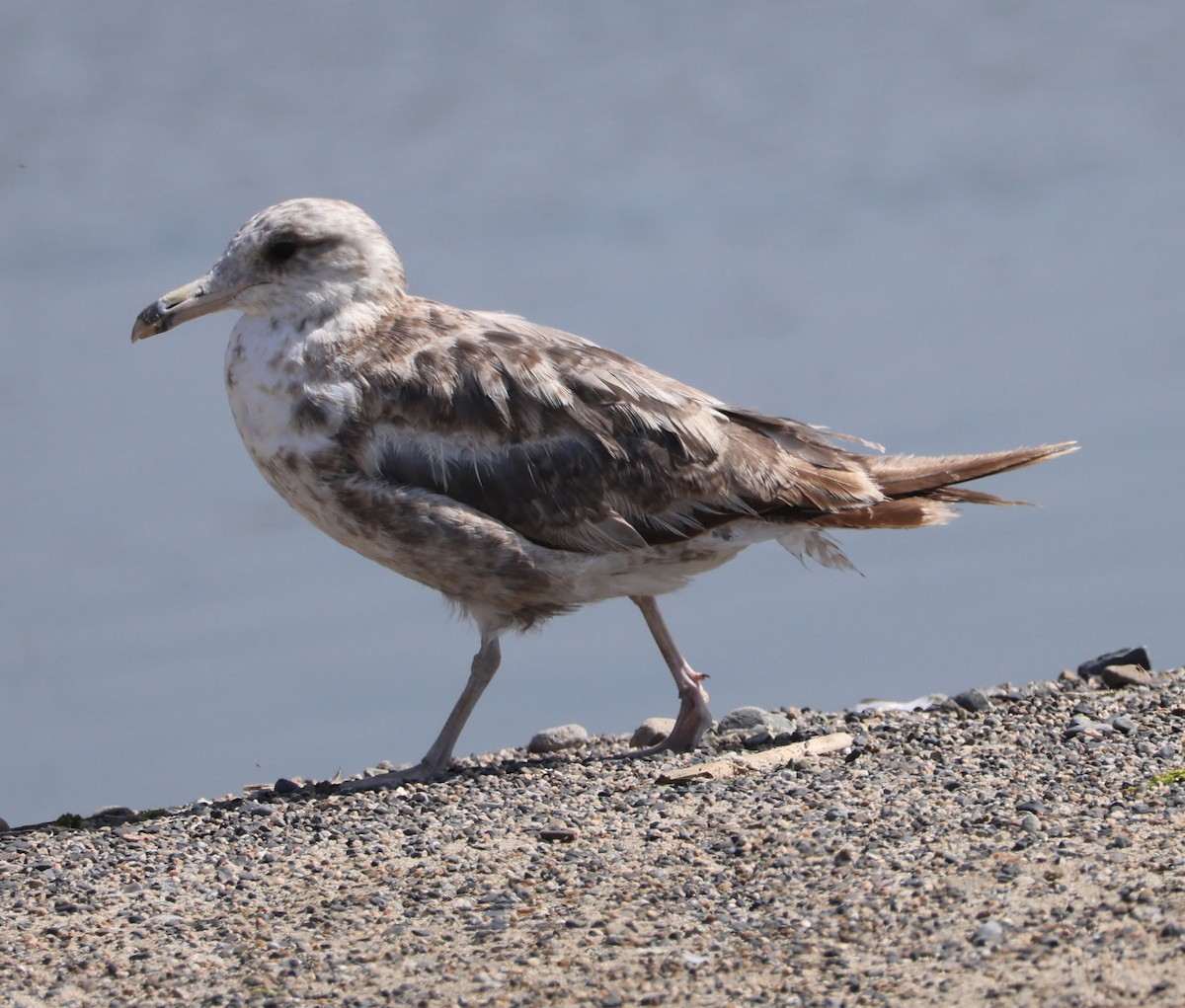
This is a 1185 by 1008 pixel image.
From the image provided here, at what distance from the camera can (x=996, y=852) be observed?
6.35 metres

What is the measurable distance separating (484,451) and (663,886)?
9.81 feet

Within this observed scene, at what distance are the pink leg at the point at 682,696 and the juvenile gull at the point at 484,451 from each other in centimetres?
3

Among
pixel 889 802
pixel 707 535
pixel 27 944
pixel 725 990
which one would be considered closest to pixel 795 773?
pixel 889 802

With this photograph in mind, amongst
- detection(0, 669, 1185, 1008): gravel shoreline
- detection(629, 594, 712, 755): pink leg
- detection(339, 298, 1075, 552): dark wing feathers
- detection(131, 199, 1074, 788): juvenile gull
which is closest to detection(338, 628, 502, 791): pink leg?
detection(131, 199, 1074, 788): juvenile gull

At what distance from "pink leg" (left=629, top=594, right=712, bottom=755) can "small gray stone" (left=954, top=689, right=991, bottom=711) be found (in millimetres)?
1585

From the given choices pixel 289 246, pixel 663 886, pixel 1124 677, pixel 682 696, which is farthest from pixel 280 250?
pixel 1124 677

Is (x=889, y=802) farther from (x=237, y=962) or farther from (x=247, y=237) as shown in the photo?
(x=247, y=237)

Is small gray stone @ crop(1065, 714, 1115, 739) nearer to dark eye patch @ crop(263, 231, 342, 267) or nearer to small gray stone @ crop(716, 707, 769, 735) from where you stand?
small gray stone @ crop(716, 707, 769, 735)

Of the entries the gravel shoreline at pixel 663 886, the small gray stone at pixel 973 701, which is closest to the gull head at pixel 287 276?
the gravel shoreline at pixel 663 886

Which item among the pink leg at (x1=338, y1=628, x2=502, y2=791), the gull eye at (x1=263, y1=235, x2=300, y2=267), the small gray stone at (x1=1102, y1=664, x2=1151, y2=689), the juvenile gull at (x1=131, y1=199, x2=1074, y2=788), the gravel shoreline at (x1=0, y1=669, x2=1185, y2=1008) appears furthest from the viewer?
the small gray stone at (x1=1102, y1=664, x2=1151, y2=689)

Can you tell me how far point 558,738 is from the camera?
34.5 feet

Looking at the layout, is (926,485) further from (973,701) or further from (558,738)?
(558,738)

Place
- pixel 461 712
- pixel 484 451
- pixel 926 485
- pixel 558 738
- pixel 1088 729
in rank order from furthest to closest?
pixel 558 738 < pixel 926 485 < pixel 461 712 < pixel 484 451 < pixel 1088 729

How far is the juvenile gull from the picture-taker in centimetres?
858
